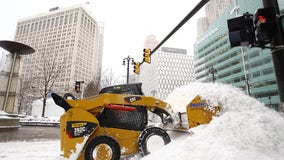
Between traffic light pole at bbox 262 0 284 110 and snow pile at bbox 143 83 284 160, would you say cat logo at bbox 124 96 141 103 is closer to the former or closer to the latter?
snow pile at bbox 143 83 284 160

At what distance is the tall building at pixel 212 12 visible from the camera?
536 feet

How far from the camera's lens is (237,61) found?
82.8m

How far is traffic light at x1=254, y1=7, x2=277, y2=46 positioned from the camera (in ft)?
13.4

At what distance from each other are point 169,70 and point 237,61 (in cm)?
5613

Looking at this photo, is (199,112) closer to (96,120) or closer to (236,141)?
(236,141)

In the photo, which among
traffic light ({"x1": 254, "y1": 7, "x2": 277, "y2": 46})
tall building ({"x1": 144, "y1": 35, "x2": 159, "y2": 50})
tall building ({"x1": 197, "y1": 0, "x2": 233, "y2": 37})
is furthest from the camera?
tall building ({"x1": 144, "y1": 35, "x2": 159, "y2": 50})

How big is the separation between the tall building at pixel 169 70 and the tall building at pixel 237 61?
19.2 m

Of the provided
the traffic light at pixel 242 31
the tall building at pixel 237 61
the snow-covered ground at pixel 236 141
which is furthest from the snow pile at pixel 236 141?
the tall building at pixel 237 61

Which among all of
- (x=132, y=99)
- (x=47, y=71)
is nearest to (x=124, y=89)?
(x=132, y=99)

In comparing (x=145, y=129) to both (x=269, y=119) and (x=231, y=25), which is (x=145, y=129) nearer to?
(x=269, y=119)

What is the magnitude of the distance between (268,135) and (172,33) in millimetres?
5098

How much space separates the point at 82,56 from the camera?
9444cm

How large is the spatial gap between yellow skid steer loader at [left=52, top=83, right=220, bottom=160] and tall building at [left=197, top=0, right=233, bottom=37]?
538ft

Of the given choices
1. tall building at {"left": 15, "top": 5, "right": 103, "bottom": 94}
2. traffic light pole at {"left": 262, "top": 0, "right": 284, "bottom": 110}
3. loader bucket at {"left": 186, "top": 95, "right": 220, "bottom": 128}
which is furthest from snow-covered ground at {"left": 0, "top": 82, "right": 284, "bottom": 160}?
tall building at {"left": 15, "top": 5, "right": 103, "bottom": 94}
